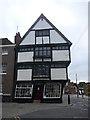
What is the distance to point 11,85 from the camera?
30391 mm

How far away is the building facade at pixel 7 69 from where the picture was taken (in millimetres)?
30394

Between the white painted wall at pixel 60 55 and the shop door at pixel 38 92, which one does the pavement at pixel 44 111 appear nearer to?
the shop door at pixel 38 92

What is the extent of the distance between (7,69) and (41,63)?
15.7 feet

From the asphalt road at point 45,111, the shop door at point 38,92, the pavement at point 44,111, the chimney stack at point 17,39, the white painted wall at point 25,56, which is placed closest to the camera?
the asphalt road at point 45,111

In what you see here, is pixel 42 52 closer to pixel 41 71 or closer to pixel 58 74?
pixel 41 71

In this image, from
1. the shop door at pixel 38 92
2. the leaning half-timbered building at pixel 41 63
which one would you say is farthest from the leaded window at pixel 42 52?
the shop door at pixel 38 92

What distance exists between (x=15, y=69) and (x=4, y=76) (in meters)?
1.81

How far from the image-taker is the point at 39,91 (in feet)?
98.7

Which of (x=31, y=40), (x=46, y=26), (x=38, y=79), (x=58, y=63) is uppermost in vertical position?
→ (x=46, y=26)

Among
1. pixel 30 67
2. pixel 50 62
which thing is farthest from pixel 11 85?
pixel 50 62

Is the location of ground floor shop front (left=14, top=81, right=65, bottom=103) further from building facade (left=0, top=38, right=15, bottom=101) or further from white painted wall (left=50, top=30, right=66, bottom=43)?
white painted wall (left=50, top=30, right=66, bottom=43)

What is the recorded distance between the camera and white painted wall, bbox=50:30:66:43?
3042 centimetres

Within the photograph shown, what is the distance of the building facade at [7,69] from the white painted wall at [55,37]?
216 inches

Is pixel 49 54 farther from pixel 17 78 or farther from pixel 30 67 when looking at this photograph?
pixel 17 78
